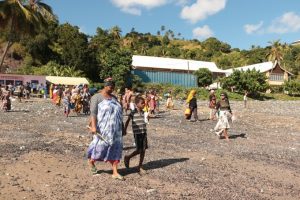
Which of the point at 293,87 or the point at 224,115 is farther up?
the point at 293,87

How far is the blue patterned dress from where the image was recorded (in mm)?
8461

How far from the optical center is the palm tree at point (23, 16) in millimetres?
42125

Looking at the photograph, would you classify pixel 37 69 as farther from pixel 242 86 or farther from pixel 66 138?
pixel 66 138

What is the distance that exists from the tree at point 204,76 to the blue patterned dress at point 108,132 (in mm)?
63139

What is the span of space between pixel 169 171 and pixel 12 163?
3.56 m

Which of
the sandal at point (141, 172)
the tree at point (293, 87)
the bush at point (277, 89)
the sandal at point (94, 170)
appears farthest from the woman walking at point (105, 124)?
the bush at point (277, 89)

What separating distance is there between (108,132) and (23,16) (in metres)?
37.4

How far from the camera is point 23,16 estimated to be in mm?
42906

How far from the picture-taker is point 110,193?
777cm

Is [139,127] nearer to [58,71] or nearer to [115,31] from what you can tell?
[58,71]

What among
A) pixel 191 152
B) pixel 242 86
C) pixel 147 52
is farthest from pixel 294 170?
pixel 147 52

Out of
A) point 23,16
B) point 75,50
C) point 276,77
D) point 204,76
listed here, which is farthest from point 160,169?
point 276,77

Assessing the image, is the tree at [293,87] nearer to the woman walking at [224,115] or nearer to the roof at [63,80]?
the roof at [63,80]

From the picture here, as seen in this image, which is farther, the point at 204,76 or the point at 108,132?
the point at 204,76
